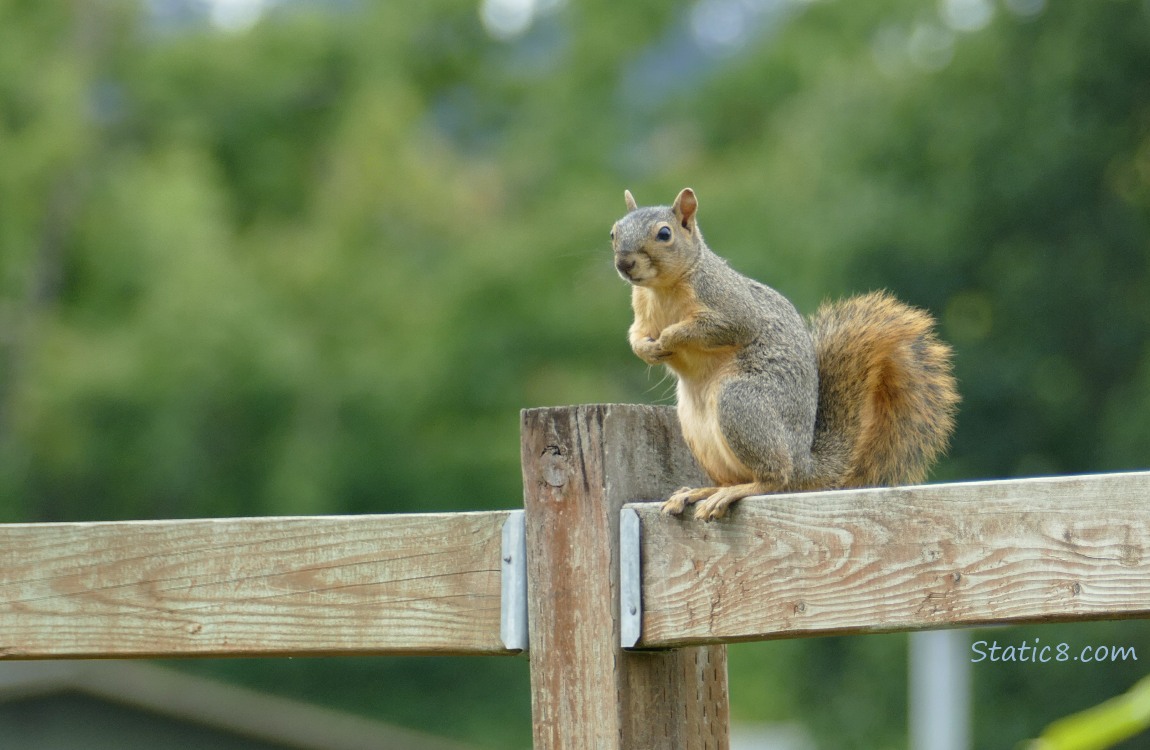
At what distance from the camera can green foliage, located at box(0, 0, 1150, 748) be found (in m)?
9.97

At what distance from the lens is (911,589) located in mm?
1398

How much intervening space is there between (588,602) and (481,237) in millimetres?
13476

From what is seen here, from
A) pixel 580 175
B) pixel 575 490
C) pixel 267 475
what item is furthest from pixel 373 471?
pixel 575 490

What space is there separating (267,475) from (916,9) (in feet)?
21.5

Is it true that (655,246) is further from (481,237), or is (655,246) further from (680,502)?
(481,237)

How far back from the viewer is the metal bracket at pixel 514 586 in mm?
1559

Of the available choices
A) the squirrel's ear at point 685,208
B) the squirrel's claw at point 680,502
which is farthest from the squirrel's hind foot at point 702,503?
the squirrel's ear at point 685,208

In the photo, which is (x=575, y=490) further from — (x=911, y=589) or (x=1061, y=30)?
(x=1061, y=30)

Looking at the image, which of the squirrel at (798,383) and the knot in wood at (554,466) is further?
the squirrel at (798,383)

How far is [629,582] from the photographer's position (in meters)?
1.54

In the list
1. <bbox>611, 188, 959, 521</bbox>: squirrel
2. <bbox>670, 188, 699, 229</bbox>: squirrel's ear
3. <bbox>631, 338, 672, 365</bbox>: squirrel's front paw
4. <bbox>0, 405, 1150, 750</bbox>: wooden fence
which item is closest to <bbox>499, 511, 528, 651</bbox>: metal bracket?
<bbox>0, 405, 1150, 750</bbox>: wooden fence

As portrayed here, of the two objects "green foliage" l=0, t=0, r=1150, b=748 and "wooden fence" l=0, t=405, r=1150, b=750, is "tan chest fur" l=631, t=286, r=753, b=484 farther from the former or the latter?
"green foliage" l=0, t=0, r=1150, b=748

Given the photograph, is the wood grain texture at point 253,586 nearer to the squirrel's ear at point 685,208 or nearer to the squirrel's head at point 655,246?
the squirrel's head at point 655,246

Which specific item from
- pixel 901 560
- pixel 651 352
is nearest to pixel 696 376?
pixel 651 352
